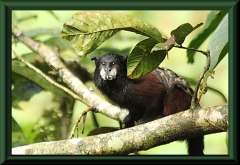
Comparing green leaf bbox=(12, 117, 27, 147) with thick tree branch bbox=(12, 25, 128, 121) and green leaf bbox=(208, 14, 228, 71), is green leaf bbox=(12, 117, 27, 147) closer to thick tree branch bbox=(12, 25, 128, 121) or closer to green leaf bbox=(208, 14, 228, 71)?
thick tree branch bbox=(12, 25, 128, 121)

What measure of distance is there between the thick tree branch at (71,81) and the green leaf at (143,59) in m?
1.29

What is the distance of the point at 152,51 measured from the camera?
2502mm

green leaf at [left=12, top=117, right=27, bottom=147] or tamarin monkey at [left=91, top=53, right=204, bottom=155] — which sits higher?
tamarin monkey at [left=91, top=53, right=204, bottom=155]

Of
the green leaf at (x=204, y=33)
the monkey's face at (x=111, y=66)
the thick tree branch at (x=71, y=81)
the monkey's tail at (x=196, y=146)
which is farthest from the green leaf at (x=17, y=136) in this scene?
the monkey's tail at (x=196, y=146)

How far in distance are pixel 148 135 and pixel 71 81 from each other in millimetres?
1617

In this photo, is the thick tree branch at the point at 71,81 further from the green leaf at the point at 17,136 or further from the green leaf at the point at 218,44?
the green leaf at the point at 218,44

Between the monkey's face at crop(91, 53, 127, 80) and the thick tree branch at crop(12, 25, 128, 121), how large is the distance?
0.25 m

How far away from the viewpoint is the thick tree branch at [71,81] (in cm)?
416

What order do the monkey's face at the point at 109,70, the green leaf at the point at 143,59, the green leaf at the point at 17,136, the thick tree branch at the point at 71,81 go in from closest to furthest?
the green leaf at the point at 143,59 → the green leaf at the point at 17,136 → the thick tree branch at the point at 71,81 → the monkey's face at the point at 109,70

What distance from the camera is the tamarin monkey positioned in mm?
4367

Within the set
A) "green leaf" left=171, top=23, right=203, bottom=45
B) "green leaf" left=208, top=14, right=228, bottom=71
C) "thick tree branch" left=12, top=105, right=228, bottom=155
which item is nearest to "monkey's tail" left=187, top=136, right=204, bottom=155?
"thick tree branch" left=12, top=105, right=228, bottom=155

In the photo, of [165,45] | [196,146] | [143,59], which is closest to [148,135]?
[143,59]
